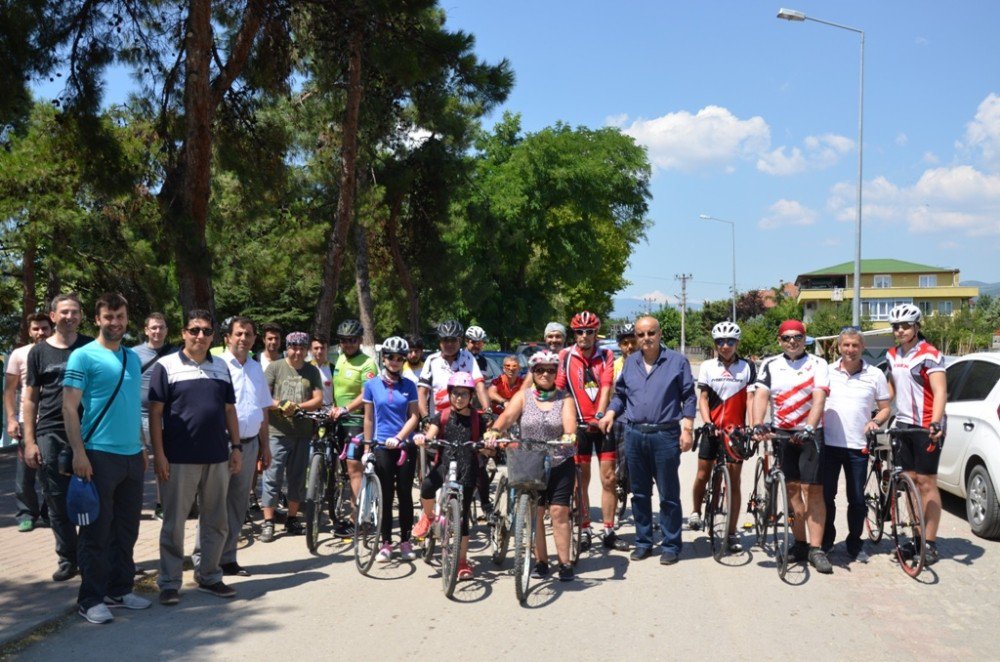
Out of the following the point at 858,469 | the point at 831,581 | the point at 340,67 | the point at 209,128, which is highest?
the point at 340,67

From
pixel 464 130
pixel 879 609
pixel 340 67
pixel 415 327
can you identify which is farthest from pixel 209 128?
pixel 415 327

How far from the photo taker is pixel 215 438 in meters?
6.39

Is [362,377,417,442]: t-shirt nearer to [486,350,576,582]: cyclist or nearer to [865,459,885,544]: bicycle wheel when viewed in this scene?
[486,350,576,582]: cyclist

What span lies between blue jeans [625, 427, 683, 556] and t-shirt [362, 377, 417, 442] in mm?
1882

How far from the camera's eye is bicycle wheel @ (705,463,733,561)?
24.9 feet

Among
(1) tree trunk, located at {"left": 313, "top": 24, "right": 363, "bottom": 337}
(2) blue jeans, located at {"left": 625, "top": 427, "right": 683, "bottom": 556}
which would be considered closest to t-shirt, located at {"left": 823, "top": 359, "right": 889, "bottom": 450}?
(2) blue jeans, located at {"left": 625, "top": 427, "right": 683, "bottom": 556}

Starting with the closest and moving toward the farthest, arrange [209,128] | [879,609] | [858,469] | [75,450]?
[75,450] < [879,609] < [858,469] < [209,128]

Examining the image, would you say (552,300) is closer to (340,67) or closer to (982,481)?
(340,67)

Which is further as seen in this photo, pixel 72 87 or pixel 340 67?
pixel 340 67

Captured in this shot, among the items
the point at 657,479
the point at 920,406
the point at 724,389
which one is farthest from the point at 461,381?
the point at 920,406

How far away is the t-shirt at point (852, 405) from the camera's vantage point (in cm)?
735

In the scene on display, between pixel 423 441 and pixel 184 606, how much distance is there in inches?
77.2

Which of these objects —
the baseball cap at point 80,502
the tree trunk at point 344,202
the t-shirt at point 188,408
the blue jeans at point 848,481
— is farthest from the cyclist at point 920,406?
the tree trunk at point 344,202

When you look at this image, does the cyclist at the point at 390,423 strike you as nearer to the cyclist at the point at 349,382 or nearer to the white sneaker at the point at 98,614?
the cyclist at the point at 349,382
